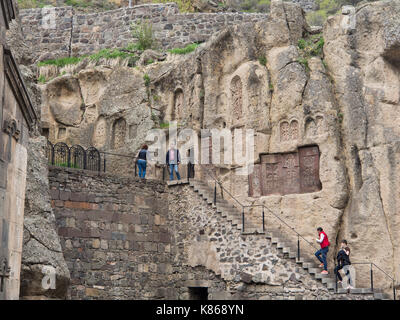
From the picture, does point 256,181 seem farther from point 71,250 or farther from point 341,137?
point 71,250

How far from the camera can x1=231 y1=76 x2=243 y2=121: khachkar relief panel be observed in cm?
2214

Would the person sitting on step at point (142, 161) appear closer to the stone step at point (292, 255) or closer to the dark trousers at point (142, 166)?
the dark trousers at point (142, 166)

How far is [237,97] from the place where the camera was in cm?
2233

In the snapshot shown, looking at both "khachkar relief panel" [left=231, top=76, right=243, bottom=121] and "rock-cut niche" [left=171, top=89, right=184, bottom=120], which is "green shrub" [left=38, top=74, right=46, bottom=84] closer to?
"rock-cut niche" [left=171, top=89, right=184, bottom=120]

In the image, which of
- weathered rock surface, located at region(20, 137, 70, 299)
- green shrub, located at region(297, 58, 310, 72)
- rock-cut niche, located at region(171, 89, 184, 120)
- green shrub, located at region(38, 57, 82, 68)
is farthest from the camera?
green shrub, located at region(38, 57, 82, 68)

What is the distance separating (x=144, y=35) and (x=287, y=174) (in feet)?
32.5

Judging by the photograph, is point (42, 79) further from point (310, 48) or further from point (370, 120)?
point (370, 120)

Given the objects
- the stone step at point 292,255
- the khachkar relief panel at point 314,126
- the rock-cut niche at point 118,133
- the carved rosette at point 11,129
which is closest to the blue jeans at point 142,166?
the rock-cut niche at point 118,133

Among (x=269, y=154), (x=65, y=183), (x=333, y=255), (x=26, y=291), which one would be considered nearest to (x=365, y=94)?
(x=269, y=154)

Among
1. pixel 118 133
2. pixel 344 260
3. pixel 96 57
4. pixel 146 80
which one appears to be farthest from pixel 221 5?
pixel 344 260

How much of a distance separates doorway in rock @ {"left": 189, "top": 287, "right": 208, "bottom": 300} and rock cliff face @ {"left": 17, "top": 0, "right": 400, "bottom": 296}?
2.98 meters

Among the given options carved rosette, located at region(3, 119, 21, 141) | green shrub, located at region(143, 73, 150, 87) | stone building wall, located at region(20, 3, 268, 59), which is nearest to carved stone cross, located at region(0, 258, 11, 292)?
carved rosette, located at region(3, 119, 21, 141)

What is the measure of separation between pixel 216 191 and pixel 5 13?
11.3 metres

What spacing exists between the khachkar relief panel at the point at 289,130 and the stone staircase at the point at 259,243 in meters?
2.66
